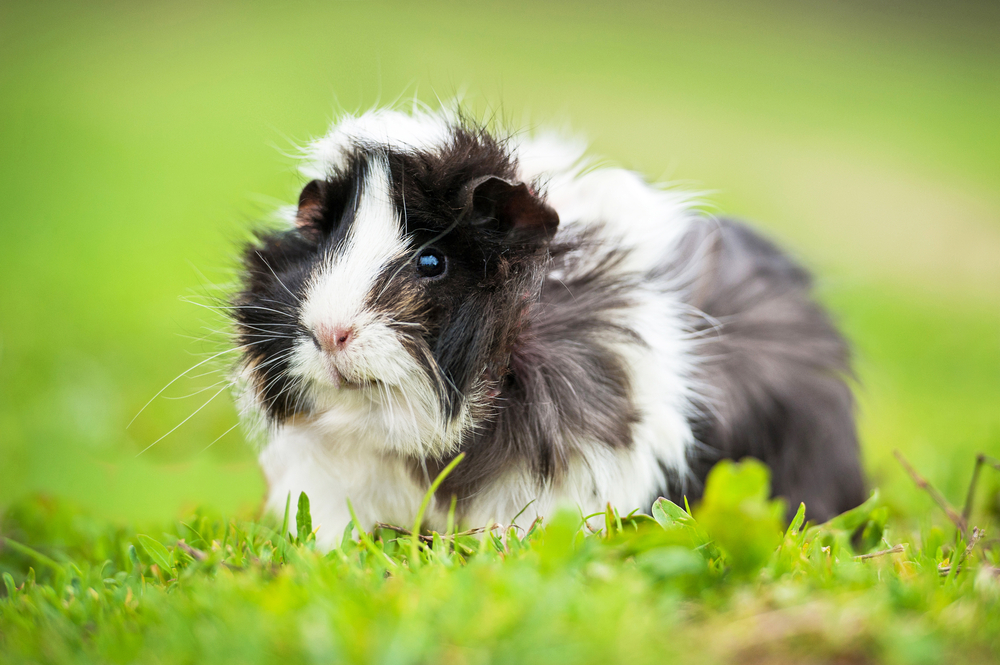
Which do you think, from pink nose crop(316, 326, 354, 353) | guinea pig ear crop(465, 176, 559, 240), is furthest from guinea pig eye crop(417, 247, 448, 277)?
pink nose crop(316, 326, 354, 353)

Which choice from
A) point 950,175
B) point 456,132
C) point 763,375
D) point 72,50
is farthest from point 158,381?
point 950,175

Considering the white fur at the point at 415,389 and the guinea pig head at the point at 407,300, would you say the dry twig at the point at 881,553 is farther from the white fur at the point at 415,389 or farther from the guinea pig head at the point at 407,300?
the guinea pig head at the point at 407,300

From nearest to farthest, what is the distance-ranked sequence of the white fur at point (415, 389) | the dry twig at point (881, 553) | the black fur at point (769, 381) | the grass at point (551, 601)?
the grass at point (551, 601) < the dry twig at point (881, 553) < the white fur at point (415, 389) < the black fur at point (769, 381)

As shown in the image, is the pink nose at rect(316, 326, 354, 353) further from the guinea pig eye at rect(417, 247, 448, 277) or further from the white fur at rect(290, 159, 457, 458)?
the guinea pig eye at rect(417, 247, 448, 277)

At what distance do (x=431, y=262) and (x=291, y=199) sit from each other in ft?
4.12

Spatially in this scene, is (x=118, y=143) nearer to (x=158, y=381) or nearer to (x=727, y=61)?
(x=158, y=381)

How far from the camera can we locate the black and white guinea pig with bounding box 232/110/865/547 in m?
Result: 2.04

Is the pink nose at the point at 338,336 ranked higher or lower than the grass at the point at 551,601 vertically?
higher

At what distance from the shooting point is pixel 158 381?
4766 mm

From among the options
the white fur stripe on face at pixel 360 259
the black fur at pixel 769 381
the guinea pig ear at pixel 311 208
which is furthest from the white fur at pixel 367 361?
the black fur at pixel 769 381

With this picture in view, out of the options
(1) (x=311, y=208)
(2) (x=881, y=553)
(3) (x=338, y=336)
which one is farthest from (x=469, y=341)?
(2) (x=881, y=553)

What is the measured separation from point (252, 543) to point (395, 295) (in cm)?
81

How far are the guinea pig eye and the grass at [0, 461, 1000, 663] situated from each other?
2.35 feet

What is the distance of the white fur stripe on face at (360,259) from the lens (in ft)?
6.47
